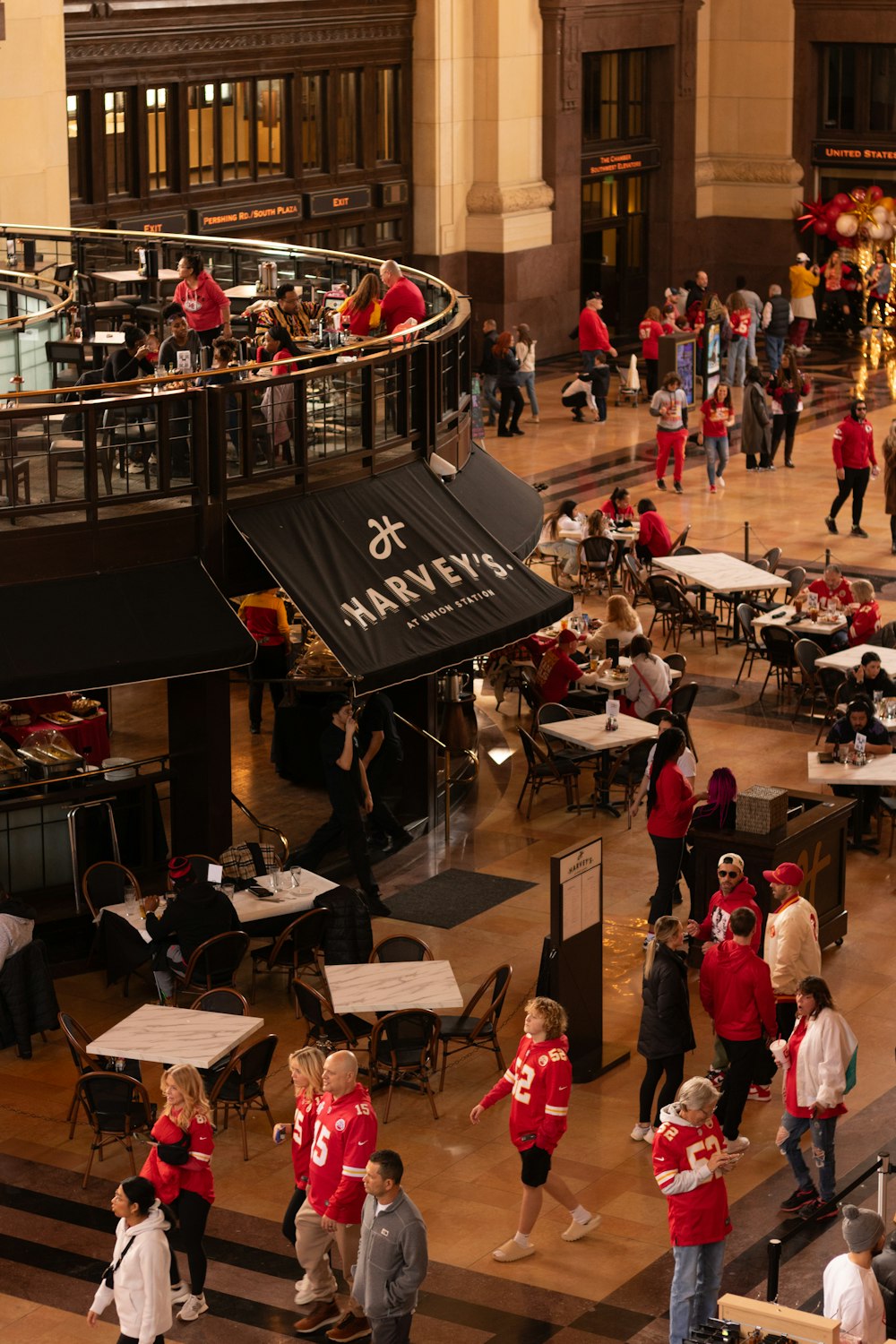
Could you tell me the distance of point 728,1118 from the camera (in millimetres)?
12883

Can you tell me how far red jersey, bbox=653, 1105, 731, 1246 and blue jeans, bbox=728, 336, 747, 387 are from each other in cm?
2771

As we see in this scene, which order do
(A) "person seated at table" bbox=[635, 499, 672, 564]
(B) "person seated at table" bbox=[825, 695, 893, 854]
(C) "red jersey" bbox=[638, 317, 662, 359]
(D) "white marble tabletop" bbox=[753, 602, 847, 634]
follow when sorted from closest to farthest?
(B) "person seated at table" bbox=[825, 695, 893, 854], (D) "white marble tabletop" bbox=[753, 602, 847, 634], (A) "person seated at table" bbox=[635, 499, 672, 564], (C) "red jersey" bbox=[638, 317, 662, 359]

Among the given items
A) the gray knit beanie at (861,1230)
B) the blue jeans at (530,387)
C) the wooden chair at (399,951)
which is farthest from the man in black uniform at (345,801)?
the blue jeans at (530,387)

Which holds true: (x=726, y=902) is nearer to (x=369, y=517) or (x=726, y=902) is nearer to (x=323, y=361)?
(x=369, y=517)

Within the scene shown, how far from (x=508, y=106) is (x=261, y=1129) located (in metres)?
28.4

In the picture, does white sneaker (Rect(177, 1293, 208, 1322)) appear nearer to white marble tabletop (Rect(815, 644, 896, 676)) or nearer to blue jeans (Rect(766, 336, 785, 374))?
white marble tabletop (Rect(815, 644, 896, 676))

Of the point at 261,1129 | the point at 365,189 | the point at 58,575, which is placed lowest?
the point at 261,1129

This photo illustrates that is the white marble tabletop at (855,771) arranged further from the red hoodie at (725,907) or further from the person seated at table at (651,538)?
the person seated at table at (651,538)

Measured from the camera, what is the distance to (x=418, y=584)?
16.9 metres

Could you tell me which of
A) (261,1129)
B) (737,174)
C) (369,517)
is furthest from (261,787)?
(737,174)

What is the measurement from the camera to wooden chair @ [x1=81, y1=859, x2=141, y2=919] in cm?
1557

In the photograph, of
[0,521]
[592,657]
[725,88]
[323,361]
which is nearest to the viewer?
[0,521]

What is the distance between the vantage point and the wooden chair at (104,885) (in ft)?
51.1

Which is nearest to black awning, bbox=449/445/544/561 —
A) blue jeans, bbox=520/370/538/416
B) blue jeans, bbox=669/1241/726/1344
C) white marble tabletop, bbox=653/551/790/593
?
white marble tabletop, bbox=653/551/790/593
